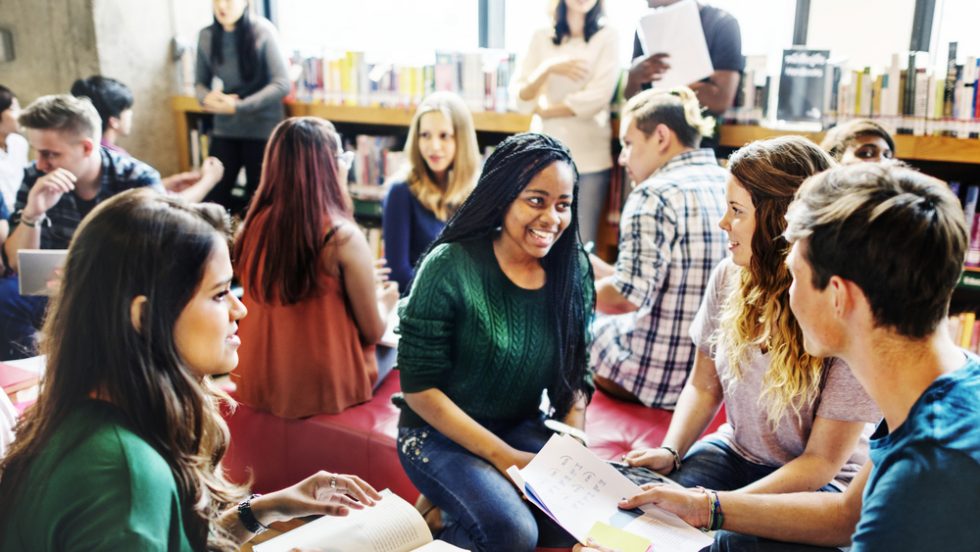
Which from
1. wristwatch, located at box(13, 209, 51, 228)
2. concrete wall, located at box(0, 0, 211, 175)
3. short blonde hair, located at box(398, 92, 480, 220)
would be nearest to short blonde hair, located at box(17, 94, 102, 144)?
wristwatch, located at box(13, 209, 51, 228)

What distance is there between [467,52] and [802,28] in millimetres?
1682

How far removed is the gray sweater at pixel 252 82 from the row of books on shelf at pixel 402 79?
225mm

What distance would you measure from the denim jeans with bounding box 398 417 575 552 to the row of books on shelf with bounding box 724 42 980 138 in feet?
7.04

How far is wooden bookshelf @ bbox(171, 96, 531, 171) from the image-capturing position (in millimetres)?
3930

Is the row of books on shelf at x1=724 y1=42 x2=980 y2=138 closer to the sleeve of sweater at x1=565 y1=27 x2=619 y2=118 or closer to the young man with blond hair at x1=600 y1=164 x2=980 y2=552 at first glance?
the sleeve of sweater at x1=565 y1=27 x2=619 y2=118

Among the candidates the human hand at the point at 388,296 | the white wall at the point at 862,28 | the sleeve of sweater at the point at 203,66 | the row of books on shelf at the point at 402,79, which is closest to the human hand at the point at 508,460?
the human hand at the point at 388,296

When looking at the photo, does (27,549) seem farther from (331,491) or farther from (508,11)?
(508,11)

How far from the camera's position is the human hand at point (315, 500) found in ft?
4.39

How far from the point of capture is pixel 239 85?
4316 millimetres

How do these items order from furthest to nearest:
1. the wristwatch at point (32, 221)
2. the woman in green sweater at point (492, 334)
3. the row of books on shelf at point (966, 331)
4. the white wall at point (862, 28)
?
the white wall at point (862, 28) → the row of books on shelf at point (966, 331) → the wristwatch at point (32, 221) → the woman in green sweater at point (492, 334)

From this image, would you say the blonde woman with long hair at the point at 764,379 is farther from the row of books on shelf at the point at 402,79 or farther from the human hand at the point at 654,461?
the row of books on shelf at the point at 402,79

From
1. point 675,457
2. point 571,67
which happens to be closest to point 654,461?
point 675,457

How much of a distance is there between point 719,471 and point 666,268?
0.73m

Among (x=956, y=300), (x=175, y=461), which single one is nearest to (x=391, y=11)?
(x=956, y=300)
